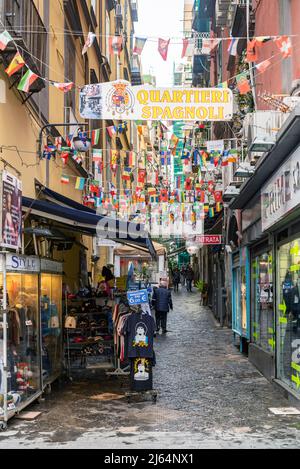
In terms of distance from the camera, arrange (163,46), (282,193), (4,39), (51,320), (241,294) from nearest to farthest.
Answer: (4,39) → (163,46) → (282,193) → (51,320) → (241,294)

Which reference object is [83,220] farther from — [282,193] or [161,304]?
[161,304]

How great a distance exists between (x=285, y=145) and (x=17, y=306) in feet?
15.3

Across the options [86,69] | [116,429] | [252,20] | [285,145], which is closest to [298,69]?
[285,145]

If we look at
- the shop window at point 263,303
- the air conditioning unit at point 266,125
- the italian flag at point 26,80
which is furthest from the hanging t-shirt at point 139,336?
the italian flag at point 26,80

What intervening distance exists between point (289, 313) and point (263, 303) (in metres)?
2.84

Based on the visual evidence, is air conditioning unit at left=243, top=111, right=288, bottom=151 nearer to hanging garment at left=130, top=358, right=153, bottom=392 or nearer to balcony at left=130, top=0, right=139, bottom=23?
hanging garment at left=130, top=358, right=153, bottom=392

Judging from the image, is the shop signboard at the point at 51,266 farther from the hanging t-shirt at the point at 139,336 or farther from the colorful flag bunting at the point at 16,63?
the colorful flag bunting at the point at 16,63

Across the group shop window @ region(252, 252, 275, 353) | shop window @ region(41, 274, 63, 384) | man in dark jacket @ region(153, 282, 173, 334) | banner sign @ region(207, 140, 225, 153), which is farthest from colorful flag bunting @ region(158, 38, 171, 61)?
man in dark jacket @ region(153, 282, 173, 334)

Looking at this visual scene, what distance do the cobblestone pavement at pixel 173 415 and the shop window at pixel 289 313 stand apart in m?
0.48

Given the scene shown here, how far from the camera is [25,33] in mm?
10602

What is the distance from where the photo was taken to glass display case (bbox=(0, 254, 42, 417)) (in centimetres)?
832

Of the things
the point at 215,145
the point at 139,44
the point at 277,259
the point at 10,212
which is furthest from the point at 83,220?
the point at 215,145

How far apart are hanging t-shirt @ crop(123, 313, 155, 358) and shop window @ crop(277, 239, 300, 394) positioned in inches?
91.6

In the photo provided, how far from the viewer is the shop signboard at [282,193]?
28.8 ft
